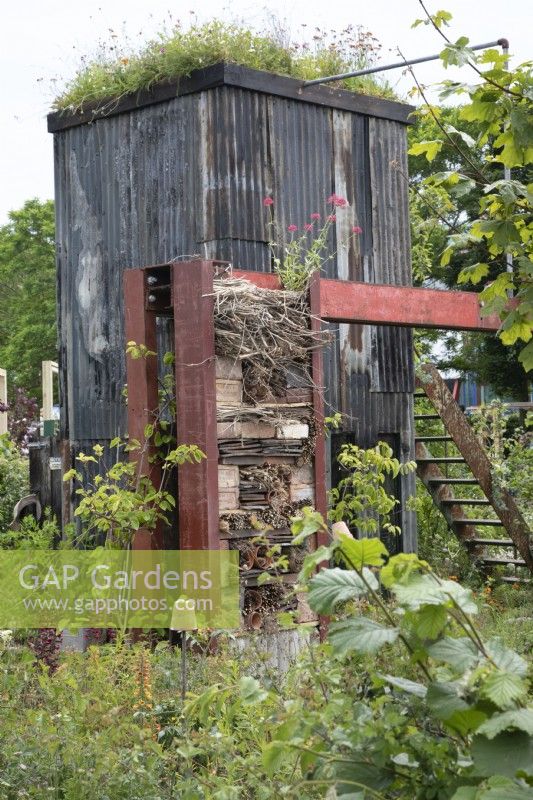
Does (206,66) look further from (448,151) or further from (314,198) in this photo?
(448,151)

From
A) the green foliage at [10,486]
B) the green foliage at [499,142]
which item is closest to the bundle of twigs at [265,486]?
the green foliage at [499,142]

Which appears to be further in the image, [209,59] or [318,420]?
[209,59]

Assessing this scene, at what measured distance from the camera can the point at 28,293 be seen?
1447 inches

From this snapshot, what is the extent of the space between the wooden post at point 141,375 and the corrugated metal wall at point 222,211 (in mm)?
2577

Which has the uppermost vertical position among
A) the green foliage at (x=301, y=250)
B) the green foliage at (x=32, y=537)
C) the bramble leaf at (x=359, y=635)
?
the green foliage at (x=301, y=250)

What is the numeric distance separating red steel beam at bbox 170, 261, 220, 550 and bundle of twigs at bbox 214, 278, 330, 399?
142mm

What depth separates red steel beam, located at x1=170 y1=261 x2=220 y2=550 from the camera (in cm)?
702

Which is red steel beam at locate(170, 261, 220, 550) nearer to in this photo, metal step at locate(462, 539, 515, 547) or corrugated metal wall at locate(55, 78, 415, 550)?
corrugated metal wall at locate(55, 78, 415, 550)

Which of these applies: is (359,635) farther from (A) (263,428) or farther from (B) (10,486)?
(B) (10,486)

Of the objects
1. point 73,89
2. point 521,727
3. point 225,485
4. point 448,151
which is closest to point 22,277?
point 448,151

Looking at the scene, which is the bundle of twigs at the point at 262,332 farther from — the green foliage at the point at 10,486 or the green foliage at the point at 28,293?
the green foliage at the point at 28,293

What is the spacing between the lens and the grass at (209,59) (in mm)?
10250

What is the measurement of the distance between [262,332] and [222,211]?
288 centimetres

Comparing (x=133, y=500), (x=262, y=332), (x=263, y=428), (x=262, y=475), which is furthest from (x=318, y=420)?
(x=133, y=500)
